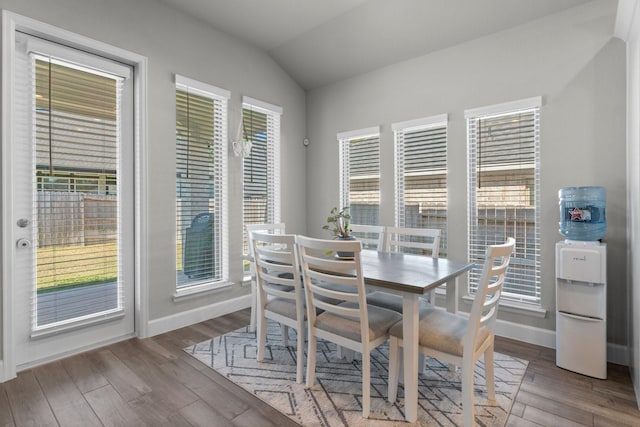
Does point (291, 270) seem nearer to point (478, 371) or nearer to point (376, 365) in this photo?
point (376, 365)

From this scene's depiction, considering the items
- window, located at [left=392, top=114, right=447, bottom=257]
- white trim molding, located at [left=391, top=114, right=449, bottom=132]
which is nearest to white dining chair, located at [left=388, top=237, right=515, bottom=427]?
window, located at [left=392, top=114, right=447, bottom=257]

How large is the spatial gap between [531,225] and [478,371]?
1.37 meters

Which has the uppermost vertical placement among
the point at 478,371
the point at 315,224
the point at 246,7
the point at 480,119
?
the point at 246,7

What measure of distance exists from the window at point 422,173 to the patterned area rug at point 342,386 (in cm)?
139

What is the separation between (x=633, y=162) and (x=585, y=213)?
0.43 meters

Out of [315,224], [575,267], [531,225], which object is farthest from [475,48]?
[315,224]

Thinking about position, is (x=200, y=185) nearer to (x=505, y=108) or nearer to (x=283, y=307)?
(x=283, y=307)

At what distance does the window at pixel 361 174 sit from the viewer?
12.9ft

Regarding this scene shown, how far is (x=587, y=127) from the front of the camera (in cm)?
262

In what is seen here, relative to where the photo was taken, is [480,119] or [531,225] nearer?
[531,225]

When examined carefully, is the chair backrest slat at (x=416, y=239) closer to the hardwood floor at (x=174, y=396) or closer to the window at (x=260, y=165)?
the hardwood floor at (x=174, y=396)

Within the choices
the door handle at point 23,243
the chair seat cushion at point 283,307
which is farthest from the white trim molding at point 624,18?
the door handle at point 23,243

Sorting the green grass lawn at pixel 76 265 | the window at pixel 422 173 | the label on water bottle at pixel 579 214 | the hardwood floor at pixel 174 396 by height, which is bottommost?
the hardwood floor at pixel 174 396

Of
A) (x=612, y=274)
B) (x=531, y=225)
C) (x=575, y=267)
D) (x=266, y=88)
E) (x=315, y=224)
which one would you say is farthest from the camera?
(x=315, y=224)
